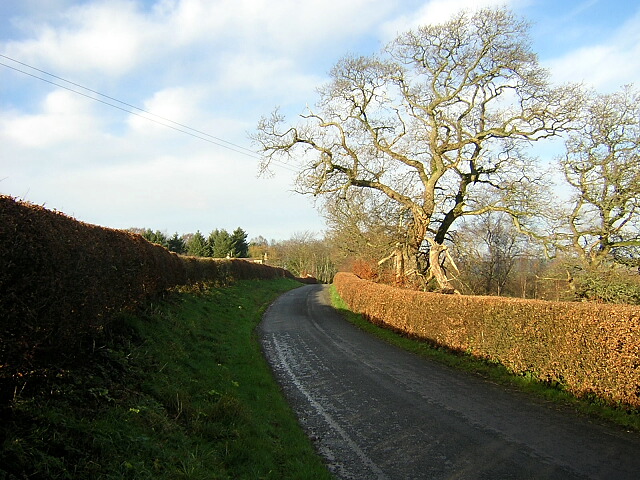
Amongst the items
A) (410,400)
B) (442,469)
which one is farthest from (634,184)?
(442,469)

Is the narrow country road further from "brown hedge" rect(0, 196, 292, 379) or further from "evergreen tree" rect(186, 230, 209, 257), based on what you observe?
"evergreen tree" rect(186, 230, 209, 257)

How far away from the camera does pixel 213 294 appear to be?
19.4 meters

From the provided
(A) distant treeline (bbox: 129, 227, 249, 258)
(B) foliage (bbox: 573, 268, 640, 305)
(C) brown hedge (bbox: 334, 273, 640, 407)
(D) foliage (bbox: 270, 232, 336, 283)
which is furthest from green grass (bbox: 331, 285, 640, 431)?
(D) foliage (bbox: 270, 232, 336, 283)

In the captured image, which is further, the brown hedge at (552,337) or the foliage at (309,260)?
the foliage at (309,260)

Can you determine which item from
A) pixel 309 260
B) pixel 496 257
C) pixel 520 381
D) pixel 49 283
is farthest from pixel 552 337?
pixel 309 260

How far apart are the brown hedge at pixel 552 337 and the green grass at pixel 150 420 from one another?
17.3 ft

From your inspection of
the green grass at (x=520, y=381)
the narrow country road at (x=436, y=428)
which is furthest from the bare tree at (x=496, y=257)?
the narrow country road at (x=436, y=428)

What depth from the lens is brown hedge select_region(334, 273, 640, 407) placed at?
695 centimetres

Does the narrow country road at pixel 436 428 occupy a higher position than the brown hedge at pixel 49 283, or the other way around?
the brown hedge at pixel 49 283

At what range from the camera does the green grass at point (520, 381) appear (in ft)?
22.0

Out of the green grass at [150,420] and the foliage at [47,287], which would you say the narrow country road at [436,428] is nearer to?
the green grass at [150,420]

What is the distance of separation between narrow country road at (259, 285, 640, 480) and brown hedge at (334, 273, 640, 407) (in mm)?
858

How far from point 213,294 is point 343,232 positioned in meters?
9.93

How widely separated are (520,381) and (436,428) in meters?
3.62
